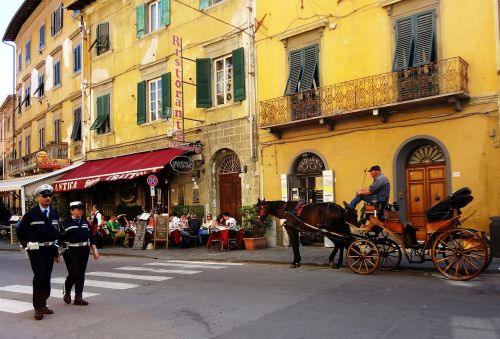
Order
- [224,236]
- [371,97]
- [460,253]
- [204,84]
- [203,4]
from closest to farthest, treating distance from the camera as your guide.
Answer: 1. [460,253]
2. [371,97]
3. [224,236]
4. [204,84]
5. [203,4]

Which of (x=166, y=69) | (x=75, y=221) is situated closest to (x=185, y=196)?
(x=166, y=69)

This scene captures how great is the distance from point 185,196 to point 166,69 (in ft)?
17.6

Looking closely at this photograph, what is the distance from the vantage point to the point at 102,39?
79.9 ft

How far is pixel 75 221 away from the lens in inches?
305

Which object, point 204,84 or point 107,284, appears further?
point 204,84

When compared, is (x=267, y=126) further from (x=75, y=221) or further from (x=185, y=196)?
(x=75, y=221)

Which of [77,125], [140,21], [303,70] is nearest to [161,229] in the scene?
[303,70]

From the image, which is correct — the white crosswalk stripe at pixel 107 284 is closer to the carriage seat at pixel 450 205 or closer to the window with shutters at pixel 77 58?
the carriage seat at pixel 450 205

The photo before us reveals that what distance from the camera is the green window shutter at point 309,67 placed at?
1577 centimetres

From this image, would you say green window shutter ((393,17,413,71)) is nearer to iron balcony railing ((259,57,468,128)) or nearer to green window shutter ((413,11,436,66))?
green window shutter ((413,11,436,66))

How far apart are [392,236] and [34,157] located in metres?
25.4

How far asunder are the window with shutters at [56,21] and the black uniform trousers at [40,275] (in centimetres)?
2472

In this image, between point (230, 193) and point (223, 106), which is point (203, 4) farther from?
point (230, 193)

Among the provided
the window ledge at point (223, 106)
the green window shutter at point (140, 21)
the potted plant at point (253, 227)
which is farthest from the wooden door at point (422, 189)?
the green window shutter at point (140, 21)
